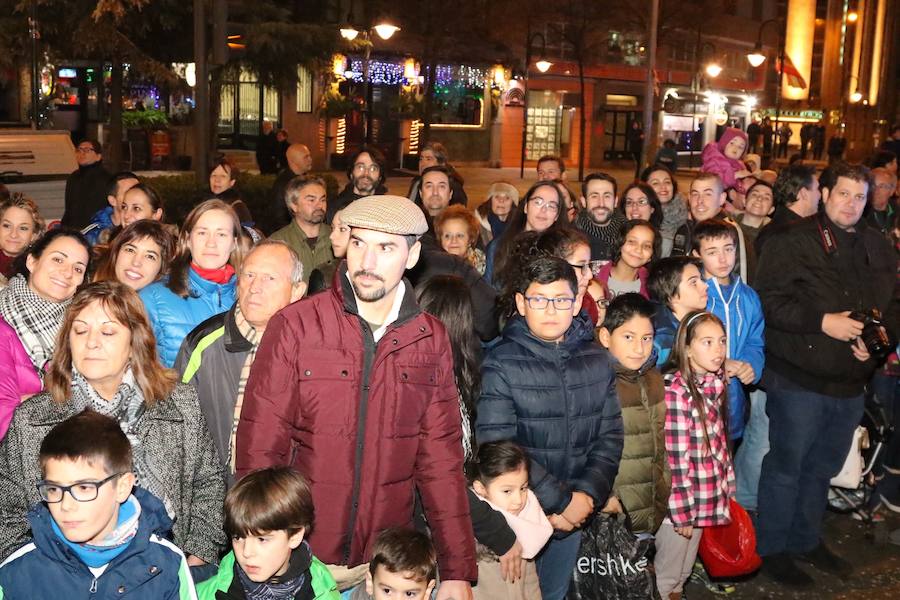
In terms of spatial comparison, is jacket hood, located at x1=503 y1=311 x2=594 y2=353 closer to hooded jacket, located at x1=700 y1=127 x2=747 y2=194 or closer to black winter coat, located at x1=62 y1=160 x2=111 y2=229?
black winter coat, located at x1=62 y1=160 x2=111 y2=229

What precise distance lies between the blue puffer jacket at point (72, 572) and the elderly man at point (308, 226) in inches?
185

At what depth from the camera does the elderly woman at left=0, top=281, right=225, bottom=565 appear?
12.7ft

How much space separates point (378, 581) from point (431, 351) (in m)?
0.92

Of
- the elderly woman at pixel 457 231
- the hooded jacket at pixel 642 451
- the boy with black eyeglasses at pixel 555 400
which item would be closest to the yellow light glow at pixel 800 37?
the elderly woman at pixel 457 231

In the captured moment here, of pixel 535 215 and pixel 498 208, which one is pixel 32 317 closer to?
pixel 535 215

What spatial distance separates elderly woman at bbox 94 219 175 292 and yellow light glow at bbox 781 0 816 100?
72012mm

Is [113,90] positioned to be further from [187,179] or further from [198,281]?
[198,281]

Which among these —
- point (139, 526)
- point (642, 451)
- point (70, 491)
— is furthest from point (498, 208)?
point (70, 491)

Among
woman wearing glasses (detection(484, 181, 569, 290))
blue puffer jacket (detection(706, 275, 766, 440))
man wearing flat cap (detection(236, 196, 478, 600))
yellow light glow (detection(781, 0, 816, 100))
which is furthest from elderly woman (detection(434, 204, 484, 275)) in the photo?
yellow light glow (detection(781, 0, 816, 100))

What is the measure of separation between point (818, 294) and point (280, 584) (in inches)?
166

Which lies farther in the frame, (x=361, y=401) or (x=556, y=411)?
(x=556, y=411)

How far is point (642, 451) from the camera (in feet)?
17.3

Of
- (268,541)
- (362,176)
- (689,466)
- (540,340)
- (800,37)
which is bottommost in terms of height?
(689,466)

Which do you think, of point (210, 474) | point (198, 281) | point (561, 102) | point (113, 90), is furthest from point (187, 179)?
point (561, 102)
